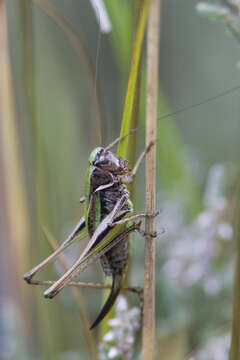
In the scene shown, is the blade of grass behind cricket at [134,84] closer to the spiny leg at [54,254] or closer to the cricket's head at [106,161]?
the cricket's head at [106,161]

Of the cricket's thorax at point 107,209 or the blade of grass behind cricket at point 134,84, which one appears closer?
the blade of grass behind cricket at point 134,84

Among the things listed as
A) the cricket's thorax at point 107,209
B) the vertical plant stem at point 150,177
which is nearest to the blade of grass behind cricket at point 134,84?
the vertical plant stem at point 150,177

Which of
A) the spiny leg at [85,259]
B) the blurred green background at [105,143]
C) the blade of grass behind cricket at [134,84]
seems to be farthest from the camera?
the blurred green background at [105,143]

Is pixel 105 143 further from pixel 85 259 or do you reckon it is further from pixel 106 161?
pixel 85 259

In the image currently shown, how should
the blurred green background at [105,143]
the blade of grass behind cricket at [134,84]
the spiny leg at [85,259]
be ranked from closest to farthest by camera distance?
the blade of grass behind cricket at [134,84]
the spiny leg at [85,259]
the blurred green background at [105,143]

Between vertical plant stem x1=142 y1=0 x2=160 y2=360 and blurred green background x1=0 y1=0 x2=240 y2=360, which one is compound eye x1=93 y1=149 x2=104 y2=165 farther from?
vertical plant stem x1=142 y1=0 x2=160 y2=360

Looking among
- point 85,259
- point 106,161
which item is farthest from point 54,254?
point 106,161

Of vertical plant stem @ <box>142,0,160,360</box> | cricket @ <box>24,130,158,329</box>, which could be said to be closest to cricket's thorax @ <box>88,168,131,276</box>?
cricket @ <box>24,130,158,329</box>

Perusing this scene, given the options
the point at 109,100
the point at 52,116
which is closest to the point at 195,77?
the point at 109,100
